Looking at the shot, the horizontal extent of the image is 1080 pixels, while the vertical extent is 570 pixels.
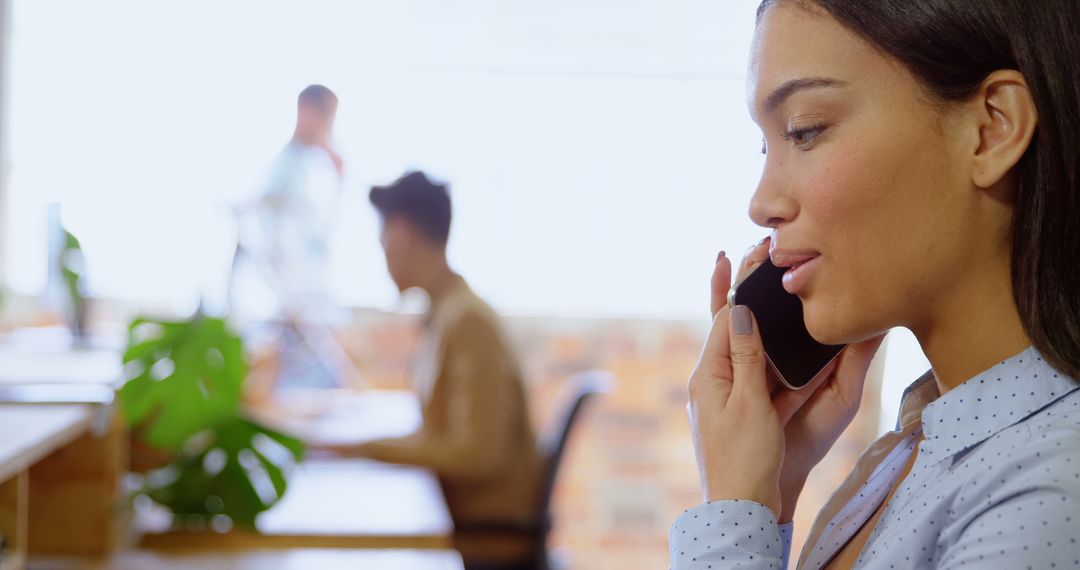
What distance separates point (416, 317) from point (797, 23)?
393 cm

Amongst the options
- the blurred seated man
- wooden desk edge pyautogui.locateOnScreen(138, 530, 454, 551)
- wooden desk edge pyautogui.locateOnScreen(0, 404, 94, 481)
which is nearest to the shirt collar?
wooden desk edge pyautogui.locateOnScreen(0, 404, 94, 481)

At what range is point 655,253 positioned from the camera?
476cm

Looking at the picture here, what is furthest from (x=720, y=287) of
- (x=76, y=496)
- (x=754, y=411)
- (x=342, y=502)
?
(x=342, y=502)

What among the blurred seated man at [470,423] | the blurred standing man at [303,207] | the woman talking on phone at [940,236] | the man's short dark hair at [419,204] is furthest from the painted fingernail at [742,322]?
the blurred standing man at [303,207]

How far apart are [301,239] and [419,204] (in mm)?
1521

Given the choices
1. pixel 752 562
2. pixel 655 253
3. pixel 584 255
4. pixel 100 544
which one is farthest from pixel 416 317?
pixel 752 562

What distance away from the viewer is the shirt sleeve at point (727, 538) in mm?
820

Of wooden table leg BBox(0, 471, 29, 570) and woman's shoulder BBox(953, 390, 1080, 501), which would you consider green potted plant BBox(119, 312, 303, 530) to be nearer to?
wooden table leg BBox(0, 471, 29, 570)

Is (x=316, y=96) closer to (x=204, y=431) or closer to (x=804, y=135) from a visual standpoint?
(x=204, y=431)

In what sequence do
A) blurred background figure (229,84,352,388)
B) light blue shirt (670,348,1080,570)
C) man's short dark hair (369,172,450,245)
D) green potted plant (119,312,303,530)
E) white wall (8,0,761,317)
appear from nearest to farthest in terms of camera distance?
light blue shirt (670,348,1080,570) → green potted plant (119,312,303,530) → man's short dark hair (369,172,450,245) → blurred background figure (229,84,352,388) → white wall (8,0,761,317)

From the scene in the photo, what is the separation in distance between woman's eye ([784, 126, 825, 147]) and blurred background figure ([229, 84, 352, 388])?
3678 mm

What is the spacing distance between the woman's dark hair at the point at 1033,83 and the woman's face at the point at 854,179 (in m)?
0.02

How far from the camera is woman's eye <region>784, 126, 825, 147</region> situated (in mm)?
784

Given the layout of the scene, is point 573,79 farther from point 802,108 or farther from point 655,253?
point 802,108
